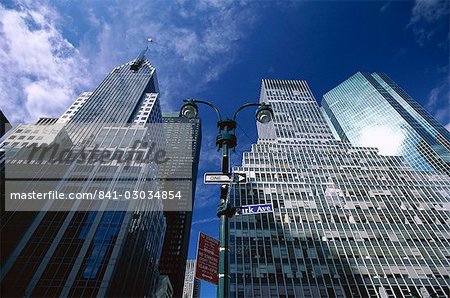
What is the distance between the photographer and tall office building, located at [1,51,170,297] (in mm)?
48406

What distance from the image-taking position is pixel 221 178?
702cm

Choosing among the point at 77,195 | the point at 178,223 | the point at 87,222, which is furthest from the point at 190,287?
the point at 77,195

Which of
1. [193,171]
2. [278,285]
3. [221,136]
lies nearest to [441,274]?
[278,285]

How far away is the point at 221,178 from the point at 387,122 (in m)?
154

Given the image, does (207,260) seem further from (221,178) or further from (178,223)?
(178,223)

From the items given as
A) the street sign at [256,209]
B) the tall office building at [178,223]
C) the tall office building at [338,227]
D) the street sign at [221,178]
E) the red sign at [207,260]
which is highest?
the tall office building at [178,223]

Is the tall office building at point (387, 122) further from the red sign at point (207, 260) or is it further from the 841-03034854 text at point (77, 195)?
the red sign at point (207, 260)

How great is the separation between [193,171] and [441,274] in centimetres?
16317

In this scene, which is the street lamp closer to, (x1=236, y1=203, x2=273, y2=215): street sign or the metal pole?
the metal pole

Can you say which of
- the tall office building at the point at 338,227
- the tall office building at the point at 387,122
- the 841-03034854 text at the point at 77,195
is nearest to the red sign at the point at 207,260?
the tall office building at the point at 338,227

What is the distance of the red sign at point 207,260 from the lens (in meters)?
6.26

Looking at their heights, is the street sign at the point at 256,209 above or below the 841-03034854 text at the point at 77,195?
below

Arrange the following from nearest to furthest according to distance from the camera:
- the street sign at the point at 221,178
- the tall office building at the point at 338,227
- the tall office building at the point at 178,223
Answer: the street sign at the point at 221,178, the tall office building at the point at 338,227, the tall office building at the point at 178,223

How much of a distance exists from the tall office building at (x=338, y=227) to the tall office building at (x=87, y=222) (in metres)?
28.3
